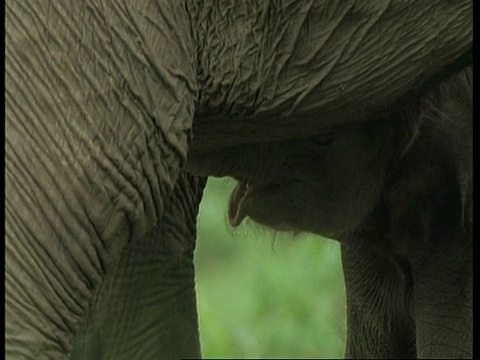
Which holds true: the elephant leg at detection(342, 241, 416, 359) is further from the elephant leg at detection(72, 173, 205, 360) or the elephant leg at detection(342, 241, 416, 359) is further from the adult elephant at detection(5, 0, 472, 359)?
the adult elephant at detection(5, 0, 472, 359)

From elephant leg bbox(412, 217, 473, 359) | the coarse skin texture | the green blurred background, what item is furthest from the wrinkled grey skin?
the green blurred background

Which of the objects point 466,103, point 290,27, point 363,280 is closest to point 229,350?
point 363,280

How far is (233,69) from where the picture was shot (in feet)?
9.23

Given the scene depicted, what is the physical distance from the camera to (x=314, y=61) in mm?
2875

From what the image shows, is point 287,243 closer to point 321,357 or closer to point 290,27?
point 290,27

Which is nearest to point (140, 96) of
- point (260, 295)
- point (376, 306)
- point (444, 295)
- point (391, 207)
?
point (391, 207)

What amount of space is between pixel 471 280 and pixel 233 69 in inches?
31.9

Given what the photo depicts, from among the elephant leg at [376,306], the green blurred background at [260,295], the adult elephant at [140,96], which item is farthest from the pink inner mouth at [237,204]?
the green blurred background at [260,295]

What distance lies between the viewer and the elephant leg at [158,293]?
3.14 m

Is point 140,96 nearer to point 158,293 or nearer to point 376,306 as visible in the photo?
point 158,293

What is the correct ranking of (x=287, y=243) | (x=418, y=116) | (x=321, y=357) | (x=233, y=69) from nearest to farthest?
1. (x=233, y=69)
2. (x=418, y=116)
3. (x=287, y=243)
4. (x=321, y=357)

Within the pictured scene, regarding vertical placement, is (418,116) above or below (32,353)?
above

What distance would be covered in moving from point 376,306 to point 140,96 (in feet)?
3.49

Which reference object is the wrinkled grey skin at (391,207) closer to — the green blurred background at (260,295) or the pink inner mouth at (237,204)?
the pink inner mouth at (237,204)
